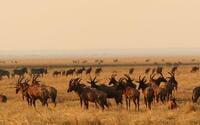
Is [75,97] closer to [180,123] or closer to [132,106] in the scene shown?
[132,106]

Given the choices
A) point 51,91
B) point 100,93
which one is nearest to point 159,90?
point 100,93

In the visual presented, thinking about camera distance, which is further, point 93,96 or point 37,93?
point 37,93

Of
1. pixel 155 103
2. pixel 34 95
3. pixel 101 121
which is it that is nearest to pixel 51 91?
pixel 34 95

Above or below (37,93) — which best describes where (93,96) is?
above

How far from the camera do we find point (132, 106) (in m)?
23.5

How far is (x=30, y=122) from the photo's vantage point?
571 inches

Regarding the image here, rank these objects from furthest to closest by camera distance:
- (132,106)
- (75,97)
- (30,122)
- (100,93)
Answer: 1. (75,97)
2. (132,106)
3. (100,93)
4. (30,122)

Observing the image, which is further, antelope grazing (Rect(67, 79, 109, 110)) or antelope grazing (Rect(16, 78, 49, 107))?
antelope grazing (Rect(16, 78, 49, 107))

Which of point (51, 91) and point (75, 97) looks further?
point (75, 97)

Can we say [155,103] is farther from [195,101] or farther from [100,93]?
[100,93]

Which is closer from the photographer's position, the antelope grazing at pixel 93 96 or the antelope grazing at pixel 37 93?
the antelope grazing at pixel 93 96

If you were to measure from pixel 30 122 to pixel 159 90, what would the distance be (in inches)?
431

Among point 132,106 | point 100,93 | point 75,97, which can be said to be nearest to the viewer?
point 100,93

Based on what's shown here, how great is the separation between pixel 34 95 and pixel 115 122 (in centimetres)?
1089
